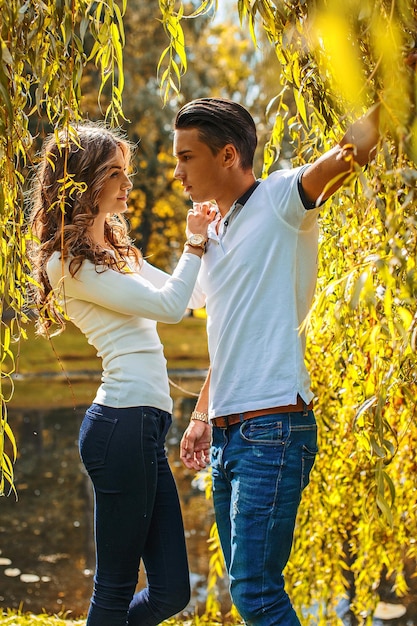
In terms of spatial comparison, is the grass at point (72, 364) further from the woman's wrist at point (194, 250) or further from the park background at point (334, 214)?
the woman's wrist at point (194, 250)

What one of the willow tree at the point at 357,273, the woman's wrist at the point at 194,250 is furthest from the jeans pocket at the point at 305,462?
the woman's wrist at the point at 194,250

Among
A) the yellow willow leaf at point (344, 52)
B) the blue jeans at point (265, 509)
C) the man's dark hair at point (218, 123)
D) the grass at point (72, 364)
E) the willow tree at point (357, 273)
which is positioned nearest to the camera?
the willow tree at point (357, 273)

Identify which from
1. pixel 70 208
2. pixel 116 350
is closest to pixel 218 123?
pixel 70 208

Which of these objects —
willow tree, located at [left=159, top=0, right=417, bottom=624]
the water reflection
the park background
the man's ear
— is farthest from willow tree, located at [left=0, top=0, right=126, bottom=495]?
the water reflection

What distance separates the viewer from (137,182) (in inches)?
811

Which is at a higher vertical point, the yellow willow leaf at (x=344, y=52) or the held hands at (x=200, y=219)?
the yellow willow leaf at (x=344, y=52)

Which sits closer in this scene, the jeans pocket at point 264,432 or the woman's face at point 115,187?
the jeans pocket at point 264,432

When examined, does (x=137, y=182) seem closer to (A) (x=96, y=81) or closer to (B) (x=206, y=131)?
(A) (x=96, y=81)

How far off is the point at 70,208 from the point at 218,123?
0.51 metres

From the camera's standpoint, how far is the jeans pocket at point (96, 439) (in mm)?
2359

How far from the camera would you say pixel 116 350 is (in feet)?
7.99

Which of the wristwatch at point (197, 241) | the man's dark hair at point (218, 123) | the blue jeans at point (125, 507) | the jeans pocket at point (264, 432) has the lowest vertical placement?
the blue jeans at point (125, 507)

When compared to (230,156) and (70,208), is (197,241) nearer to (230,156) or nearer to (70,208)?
(230,156)

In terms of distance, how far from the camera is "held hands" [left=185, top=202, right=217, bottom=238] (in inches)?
93.5
